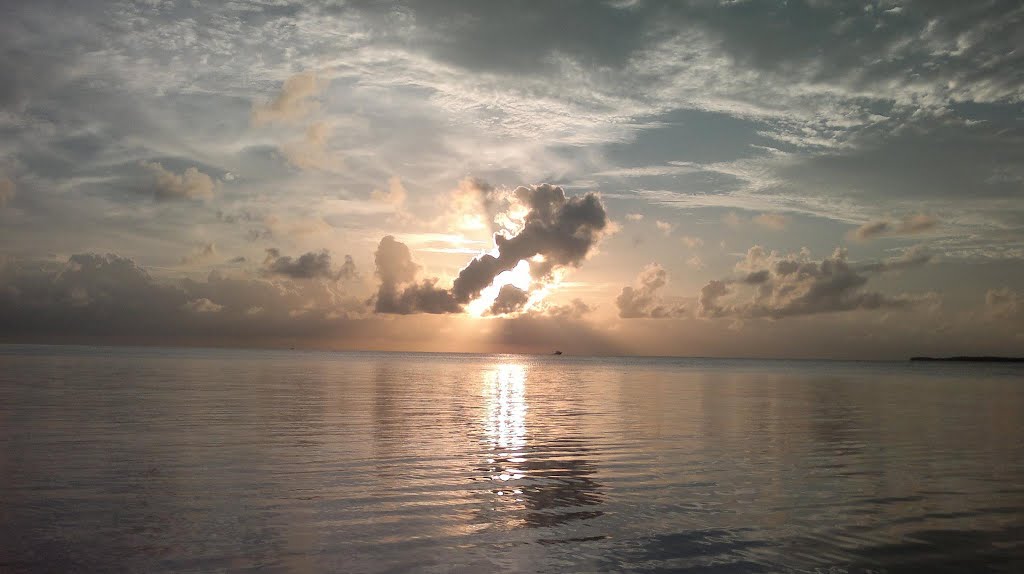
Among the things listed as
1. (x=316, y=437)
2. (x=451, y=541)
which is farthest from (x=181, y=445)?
(x=451, y=541)

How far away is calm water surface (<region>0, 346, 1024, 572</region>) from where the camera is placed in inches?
550

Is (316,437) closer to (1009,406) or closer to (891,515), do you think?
(891,515)

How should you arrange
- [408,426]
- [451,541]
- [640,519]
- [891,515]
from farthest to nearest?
1. [408,426]
2. [891,515]
3. [640,519]
4. [451,541]

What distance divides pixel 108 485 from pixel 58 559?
726 cm

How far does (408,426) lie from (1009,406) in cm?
5312

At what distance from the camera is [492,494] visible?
19.6 meters

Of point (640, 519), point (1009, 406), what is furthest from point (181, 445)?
point (1009, 406)

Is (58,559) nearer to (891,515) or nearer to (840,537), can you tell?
(840,537)

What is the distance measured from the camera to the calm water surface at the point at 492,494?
45.8 ft

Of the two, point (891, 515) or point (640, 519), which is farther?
point (891, 515)

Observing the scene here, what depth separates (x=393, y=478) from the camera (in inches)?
852

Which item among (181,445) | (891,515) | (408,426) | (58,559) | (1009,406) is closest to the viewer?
(58,559)

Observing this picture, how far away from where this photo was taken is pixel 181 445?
27.7 meters

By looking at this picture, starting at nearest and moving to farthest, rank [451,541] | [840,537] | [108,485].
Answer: [451,541] → [840,537] → [108,485]
